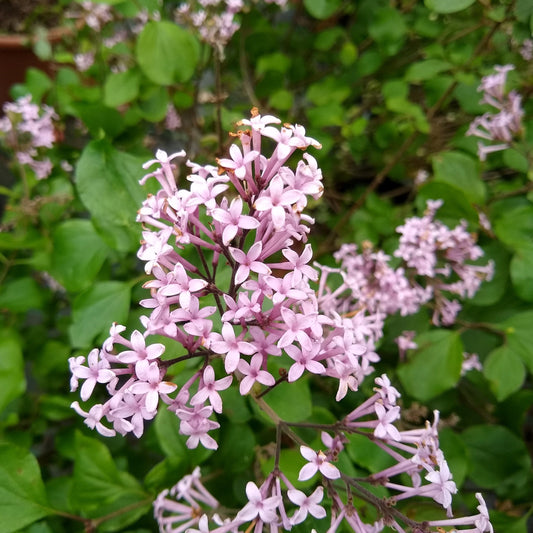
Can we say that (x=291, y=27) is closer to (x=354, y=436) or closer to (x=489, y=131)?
(x=489, y=131)

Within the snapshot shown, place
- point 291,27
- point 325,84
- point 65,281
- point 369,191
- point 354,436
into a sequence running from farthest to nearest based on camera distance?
point 291,27, point 325,84, point 369,191, point 65,281, point 354,436

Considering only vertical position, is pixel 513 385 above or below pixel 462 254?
below

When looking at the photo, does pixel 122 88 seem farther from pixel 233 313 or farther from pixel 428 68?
pixel 233 313

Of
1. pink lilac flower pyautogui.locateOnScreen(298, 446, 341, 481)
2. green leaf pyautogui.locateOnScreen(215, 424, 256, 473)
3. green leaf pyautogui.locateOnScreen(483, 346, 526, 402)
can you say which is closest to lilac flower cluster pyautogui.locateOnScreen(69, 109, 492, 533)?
pink lilac flower pyautogui.locateOnScreen(298, 446, 341, 481)

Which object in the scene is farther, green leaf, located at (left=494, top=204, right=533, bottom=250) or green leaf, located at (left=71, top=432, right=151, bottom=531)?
green leaf, located at (left=494, top=204, right=533, bottom=250)

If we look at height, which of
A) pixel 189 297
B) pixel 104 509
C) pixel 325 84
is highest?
pixel 189 297

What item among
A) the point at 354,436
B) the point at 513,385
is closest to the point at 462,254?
the point at 513,385

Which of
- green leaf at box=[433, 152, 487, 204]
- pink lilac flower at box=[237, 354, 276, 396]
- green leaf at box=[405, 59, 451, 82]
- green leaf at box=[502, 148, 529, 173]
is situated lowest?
green leaf at box=[433, 152, 487, 204]

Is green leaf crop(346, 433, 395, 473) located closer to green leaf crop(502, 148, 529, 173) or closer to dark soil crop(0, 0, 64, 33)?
green leaf crop(502, 148, 529, 173)
